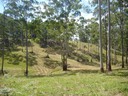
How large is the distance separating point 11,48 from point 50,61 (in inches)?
732

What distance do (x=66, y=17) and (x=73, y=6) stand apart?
2075 millimetres

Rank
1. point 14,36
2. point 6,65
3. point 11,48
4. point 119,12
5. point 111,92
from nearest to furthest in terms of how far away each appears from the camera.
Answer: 1. point 111,92
2. point 119,12
3. point 6,65
4. point 11,48
5. point 14,36

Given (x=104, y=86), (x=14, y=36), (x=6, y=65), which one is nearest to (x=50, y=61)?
(x=6, y=65)

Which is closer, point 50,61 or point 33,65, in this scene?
point 33,65

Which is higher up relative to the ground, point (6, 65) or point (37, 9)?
point (37, 9)

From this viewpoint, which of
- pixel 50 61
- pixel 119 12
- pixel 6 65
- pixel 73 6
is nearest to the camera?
pixel 73 6

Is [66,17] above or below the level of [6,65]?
above

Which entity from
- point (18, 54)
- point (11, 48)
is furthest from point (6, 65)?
point (11, 48)

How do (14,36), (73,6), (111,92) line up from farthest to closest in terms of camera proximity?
1. (14,36)
2. (73,6)
3. (111,92)

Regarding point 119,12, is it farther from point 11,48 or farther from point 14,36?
point 14,36

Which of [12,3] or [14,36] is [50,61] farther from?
[12,3]

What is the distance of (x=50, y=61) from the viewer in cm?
7719

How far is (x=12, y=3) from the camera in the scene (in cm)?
3697

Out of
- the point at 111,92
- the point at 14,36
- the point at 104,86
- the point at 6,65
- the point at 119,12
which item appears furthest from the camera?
the point at 14,36
